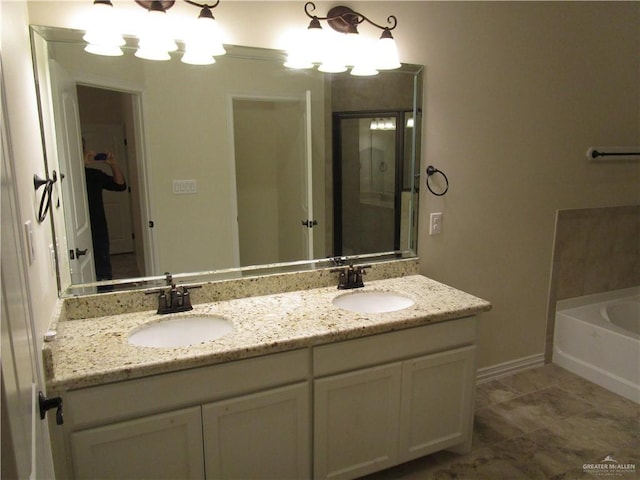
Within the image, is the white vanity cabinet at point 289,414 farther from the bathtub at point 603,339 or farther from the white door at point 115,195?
the bathtub at point 603,339

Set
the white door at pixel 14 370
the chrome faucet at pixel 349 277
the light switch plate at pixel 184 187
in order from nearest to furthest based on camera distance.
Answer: the white door at pixel 14 370
the light switch plate at pixel 184 187
the chrome faucet at pixel 349 277

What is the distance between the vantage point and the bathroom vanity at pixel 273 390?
133 cm

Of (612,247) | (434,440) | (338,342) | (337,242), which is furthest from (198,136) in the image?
(612,247)

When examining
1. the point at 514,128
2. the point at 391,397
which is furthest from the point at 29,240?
the point at 514,128

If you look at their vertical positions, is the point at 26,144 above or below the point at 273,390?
above

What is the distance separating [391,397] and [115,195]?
140 cm

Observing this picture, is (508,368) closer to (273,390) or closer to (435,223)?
(435,223)

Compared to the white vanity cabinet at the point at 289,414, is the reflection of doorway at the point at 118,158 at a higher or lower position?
higher

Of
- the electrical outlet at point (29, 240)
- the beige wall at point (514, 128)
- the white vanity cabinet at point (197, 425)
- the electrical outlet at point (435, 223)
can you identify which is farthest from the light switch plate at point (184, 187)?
the electrical outlet at point (435, 223)

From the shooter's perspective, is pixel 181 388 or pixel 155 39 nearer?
pixel 181 388

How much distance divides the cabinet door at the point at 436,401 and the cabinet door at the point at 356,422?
0.06 meters

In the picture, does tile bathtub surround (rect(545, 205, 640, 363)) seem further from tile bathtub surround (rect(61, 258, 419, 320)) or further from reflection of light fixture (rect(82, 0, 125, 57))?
reflection of light fixture (rect(82, 0, 125, 57))

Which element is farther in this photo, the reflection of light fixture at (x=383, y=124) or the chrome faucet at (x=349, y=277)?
the reflection of light fixture at (x=383, y=124)

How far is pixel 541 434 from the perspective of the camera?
7.25 feet
